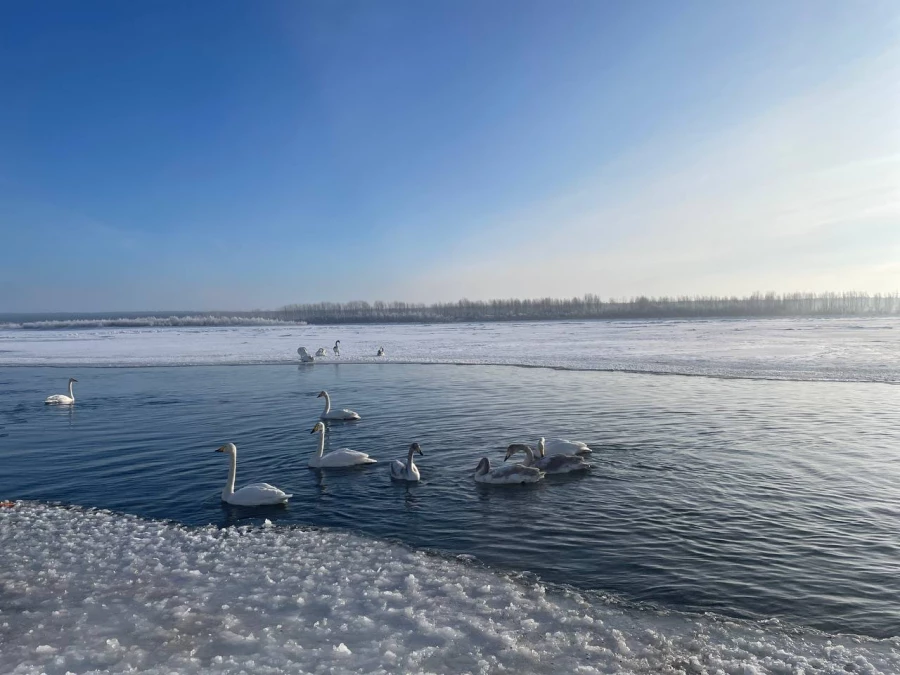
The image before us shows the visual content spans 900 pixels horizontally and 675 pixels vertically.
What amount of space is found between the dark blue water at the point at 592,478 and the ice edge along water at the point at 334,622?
0.50 meters

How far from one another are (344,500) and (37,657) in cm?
→ 445

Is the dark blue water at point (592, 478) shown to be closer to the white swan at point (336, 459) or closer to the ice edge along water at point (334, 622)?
the white swan at point (336, 459)

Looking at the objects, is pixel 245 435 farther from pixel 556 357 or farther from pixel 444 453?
pixel 556 357

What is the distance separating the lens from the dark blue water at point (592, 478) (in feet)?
21.3

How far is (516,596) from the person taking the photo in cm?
604

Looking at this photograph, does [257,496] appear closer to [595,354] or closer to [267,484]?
[267,484]

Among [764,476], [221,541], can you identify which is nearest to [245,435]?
[221,541]

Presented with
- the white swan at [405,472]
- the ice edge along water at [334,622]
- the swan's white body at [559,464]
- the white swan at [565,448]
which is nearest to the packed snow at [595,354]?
the white swan at [565,448]

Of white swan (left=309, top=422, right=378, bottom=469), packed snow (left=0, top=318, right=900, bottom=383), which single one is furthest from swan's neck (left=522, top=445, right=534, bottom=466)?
packed snow (left=0, top=318, right=900, bottom=383)

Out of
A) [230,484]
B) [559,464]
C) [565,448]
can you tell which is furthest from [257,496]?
[565,448]

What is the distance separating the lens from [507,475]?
9547 mm

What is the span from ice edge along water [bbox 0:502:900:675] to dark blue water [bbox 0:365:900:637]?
495mm

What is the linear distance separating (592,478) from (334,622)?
17.7 ft

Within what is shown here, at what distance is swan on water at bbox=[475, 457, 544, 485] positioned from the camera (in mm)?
9523
